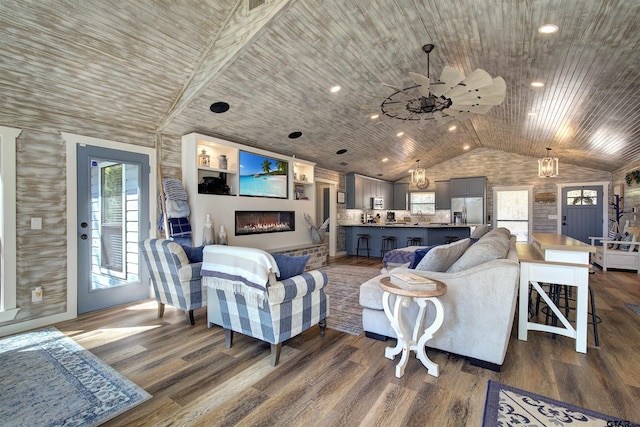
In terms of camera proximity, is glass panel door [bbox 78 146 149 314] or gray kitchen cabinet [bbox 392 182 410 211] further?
gray kitchen cabinet [bbox 392 182 410 211]

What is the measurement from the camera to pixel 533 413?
6.26 ft

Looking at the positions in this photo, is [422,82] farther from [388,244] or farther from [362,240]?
[362,240]

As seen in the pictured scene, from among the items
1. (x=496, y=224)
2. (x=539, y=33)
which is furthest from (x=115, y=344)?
(x=496, y=224)

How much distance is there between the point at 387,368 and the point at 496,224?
865cm

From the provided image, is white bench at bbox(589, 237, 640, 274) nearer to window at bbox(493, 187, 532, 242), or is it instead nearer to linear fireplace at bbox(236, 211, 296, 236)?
window at bbox(493, 187, 532, 242)

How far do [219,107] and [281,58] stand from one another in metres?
1.26

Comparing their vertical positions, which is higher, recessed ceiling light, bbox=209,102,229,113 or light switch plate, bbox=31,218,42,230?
recessed ceiling light, bbox=209,102,229,113

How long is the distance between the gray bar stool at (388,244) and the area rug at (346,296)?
1.74m

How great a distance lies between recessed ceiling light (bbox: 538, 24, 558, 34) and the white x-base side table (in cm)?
248

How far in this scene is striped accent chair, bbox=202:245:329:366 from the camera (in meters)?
2.43

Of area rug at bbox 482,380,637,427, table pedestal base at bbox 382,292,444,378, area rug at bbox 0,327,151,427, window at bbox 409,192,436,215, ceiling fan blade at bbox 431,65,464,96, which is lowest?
area rug at bbox 0,327,151,427

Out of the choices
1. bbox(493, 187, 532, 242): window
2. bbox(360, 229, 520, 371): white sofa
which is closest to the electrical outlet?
bbox(360, 229, 520, 371): white sofa

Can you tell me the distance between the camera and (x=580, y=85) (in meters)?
3.73

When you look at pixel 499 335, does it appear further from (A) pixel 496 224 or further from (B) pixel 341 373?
(A) pixel 496 224
